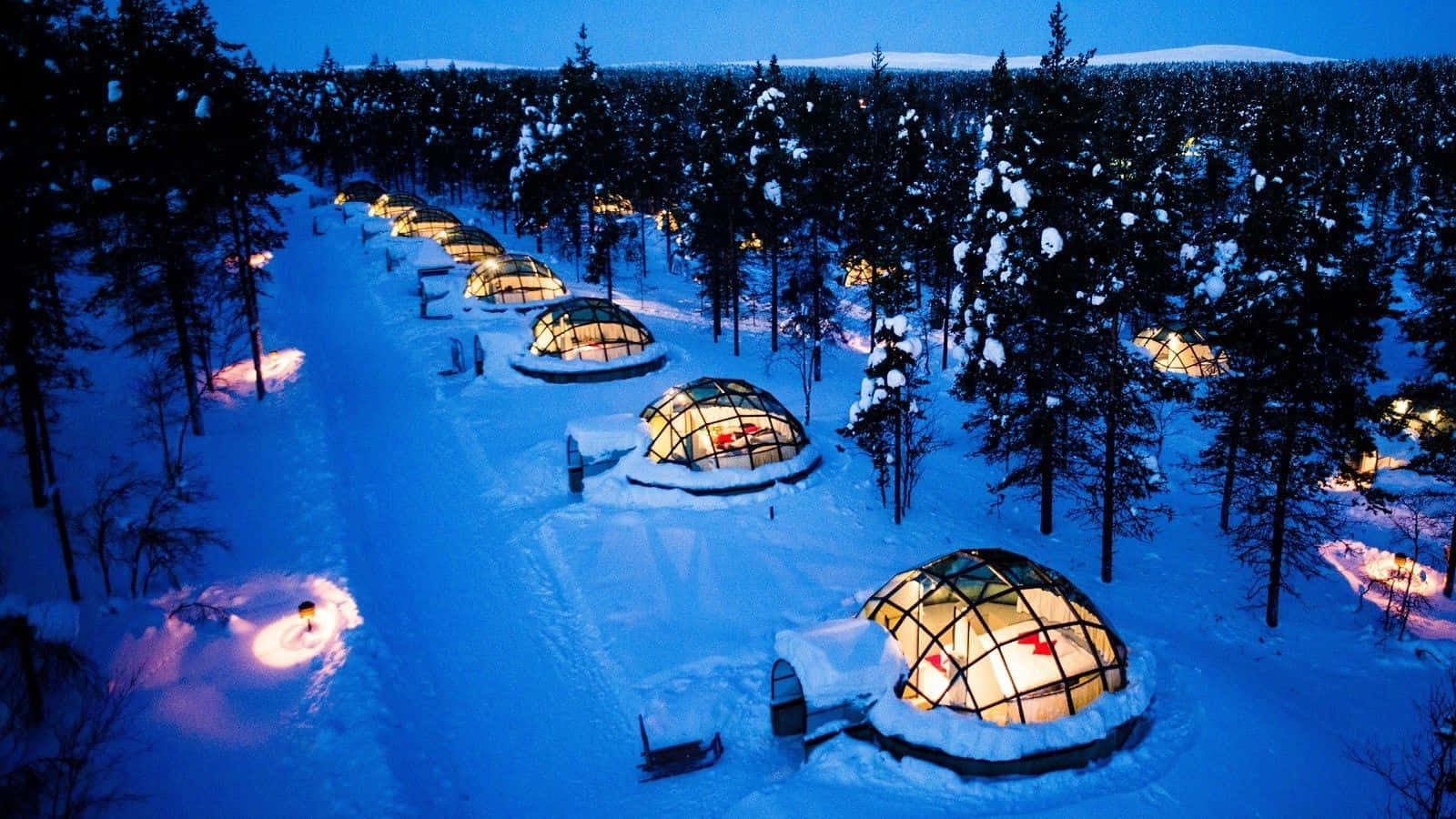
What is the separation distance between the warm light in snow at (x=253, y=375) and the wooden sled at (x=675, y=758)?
883 inches

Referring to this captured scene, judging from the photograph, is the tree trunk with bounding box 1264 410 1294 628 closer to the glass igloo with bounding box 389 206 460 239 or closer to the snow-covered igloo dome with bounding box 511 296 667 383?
the snow-covered igloo dome with bounding box 511 296 667 383

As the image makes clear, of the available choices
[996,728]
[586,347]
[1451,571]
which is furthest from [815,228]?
[996,728]

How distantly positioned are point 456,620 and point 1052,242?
51.0 ft

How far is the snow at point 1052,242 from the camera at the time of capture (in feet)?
59.9

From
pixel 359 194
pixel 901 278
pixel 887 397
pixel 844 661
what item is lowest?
pixel 844 661

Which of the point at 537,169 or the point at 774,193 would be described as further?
the point at 537,169

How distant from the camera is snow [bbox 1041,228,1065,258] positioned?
1827 cm

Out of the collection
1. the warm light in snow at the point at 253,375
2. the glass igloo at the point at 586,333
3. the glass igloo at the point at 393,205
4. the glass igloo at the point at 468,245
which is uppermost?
the glass igloo at the point at 393,205

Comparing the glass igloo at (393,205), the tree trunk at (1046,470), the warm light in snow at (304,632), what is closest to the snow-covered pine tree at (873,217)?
the tree trunk at (1046,470)

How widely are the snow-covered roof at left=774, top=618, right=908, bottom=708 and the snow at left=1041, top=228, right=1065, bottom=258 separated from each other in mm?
9988

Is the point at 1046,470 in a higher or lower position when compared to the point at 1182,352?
lower

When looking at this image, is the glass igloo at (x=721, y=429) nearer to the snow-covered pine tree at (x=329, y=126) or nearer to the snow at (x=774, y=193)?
the snow at (x=774, y=193)

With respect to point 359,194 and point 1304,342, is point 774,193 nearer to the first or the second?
point 1304,342

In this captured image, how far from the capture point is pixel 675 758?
12195 mm
